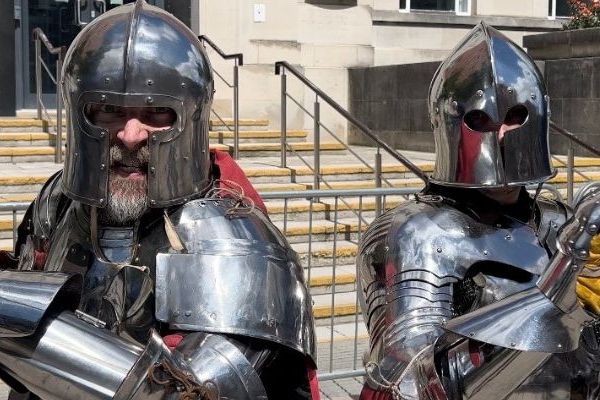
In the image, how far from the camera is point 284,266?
2.50 meters

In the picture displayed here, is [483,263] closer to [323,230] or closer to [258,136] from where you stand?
[323,230]

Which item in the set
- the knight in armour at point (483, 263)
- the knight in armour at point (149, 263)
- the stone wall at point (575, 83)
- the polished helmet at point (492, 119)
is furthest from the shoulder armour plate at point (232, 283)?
the stone wall at point (575, 83)

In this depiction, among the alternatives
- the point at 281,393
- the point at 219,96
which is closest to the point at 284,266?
the point at 281,393

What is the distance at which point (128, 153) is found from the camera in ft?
8.48

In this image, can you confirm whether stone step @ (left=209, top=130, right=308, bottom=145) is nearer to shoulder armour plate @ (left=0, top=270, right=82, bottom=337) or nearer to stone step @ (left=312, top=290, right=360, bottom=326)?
stone step @ (left=312, top=290, right=360, bottom=326)

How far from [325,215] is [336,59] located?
5334mm

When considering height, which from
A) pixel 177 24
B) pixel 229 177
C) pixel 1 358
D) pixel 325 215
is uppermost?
pixel 177 24

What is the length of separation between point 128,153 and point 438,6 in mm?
12250

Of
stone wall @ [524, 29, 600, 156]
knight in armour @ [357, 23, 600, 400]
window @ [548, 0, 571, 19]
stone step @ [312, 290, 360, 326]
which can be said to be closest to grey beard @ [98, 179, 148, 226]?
Result: knight in armour @ [357, 23, 600, 400]

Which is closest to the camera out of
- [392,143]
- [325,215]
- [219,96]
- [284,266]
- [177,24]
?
[284,266]

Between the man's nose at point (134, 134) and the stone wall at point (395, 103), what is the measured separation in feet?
30.3

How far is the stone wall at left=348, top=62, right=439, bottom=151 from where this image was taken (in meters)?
11.9

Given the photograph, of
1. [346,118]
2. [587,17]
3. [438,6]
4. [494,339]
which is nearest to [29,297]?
[494,339]

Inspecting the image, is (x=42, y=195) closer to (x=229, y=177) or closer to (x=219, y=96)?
(x=229, y=177)
